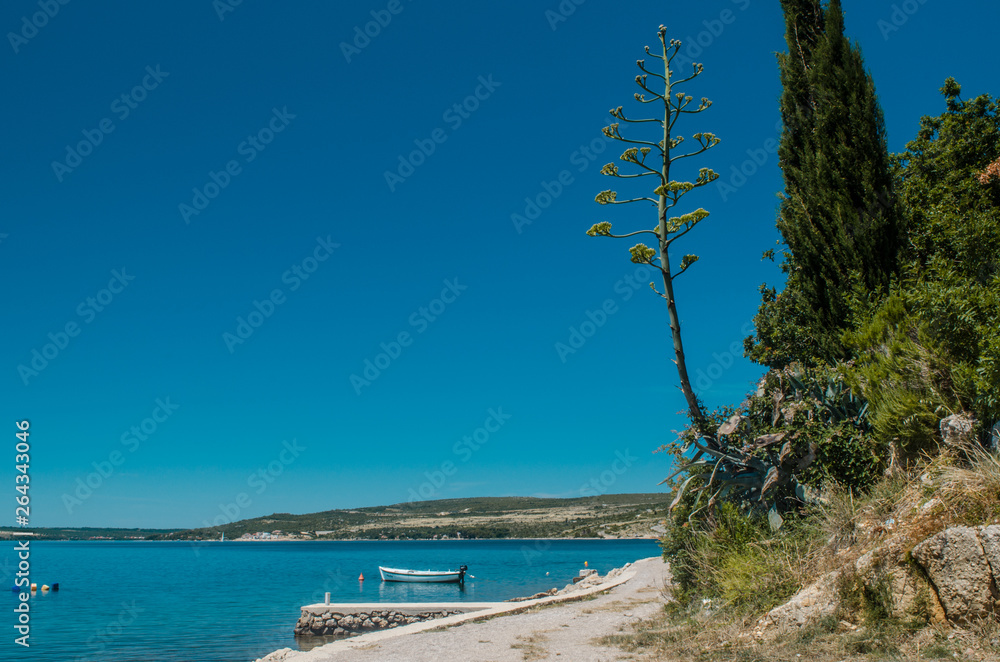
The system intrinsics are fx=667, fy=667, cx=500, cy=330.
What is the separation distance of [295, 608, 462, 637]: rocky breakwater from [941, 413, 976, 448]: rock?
20329 mm

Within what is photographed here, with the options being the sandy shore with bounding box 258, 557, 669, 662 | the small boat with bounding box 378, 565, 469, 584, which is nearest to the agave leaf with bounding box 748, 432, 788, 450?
the sandy shore with bounding box 258, 557, 669, 662

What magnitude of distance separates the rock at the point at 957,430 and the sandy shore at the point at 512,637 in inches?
182

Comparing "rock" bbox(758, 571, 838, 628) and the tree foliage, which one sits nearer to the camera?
"rock" bbox(758, 571, 838, 628)

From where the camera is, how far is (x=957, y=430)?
7.70 meters

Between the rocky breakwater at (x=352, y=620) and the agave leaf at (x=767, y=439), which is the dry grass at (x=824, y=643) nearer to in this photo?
the agave leaf at (x=767, y=439)

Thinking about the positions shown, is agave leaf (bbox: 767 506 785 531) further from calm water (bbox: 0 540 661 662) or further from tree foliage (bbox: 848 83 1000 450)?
calm water (bbox: 0 540 661 662)

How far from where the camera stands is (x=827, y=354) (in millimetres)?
12266

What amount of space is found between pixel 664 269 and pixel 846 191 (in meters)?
4.71

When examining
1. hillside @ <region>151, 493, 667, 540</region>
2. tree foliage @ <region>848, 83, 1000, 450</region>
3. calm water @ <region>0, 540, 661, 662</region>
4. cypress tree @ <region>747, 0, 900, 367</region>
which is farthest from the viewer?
hillside @ <region>151, 493, 667, 540</region>

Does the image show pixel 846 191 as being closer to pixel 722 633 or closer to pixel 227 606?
pixel 722 633

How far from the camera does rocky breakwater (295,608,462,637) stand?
24594 mm

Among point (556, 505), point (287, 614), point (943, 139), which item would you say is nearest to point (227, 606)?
point (287, 614)

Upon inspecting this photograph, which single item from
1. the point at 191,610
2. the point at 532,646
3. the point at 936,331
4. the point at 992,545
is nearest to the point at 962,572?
the point at 992,545

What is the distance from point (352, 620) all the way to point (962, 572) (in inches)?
905
